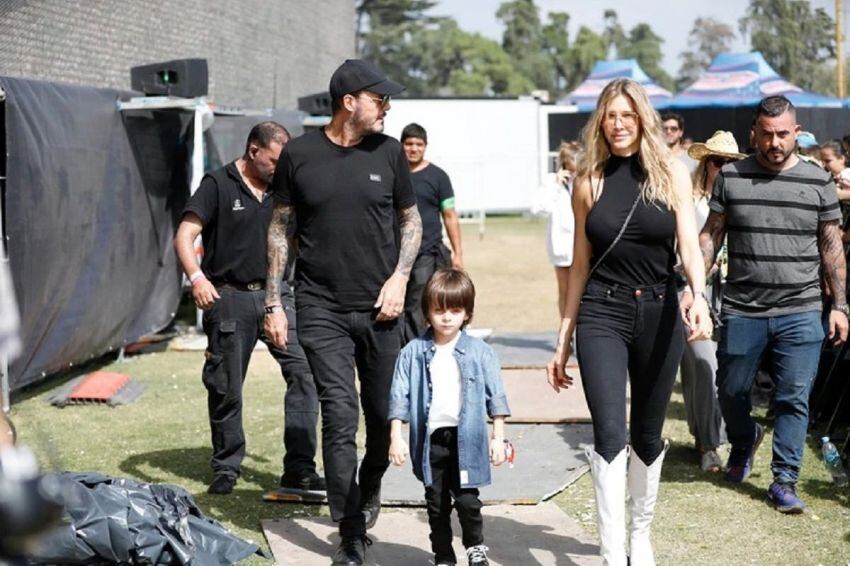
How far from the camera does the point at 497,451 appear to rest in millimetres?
5414

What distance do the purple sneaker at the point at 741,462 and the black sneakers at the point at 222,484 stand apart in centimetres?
268

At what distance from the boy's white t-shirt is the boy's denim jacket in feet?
0.07

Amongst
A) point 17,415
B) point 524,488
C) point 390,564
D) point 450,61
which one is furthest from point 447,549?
point 450,61

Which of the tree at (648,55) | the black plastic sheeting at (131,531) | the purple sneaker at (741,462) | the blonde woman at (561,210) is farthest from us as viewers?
the tree at (648,55)

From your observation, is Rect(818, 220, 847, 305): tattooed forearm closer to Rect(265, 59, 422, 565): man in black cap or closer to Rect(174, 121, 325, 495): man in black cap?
Rect(265, 59, 422, 565): man in black cap

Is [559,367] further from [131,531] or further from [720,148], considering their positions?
[720,148]

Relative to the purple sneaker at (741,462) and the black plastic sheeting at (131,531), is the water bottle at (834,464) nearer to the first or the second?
the purple sneaker at (741,462)

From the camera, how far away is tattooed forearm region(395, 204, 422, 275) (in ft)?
19.5

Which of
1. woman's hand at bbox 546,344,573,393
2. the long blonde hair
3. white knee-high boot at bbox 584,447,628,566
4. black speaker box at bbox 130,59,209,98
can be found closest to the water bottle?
woman's hand at bbox 546,344,573,393

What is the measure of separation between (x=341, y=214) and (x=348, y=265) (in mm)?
224

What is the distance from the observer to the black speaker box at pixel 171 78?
1256cm

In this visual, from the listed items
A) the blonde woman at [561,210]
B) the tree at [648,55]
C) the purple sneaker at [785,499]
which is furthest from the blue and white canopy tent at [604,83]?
the tree at [648,55]

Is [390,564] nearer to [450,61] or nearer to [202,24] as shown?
[202,24]

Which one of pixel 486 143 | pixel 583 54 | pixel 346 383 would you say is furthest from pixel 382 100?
pixel 583 54
